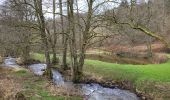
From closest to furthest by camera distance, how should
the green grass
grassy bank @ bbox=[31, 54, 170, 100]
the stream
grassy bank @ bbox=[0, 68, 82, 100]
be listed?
grassy bank @ bbox=[0, 68, 82, 100] → grassy bank @ bbox=[31, 54, 170, 100] → the stream → the green grass

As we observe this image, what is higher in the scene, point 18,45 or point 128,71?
point 18,45

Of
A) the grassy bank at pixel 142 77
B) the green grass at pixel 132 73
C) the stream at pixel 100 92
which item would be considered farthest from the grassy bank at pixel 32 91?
the green grass at pixel 132 73

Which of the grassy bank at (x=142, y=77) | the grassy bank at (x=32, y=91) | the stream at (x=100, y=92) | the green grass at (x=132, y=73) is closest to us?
the grassy bank at (x=32, y=91)

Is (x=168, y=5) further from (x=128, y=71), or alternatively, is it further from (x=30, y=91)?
(x=30, y=91)

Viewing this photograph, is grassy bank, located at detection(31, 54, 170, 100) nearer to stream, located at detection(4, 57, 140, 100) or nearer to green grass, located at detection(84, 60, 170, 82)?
green grass, located at detection(84, 60, 170, 82)

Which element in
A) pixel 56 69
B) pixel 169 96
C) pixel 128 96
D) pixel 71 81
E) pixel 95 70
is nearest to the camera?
pixel 169 96

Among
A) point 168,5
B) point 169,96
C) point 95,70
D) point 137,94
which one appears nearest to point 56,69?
point 95,70

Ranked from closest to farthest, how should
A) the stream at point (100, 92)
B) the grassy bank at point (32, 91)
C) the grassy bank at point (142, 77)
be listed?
the grassy bank at point (32, 91) < the grassy bank at point (142, 77) < the stream at point (100, 92)

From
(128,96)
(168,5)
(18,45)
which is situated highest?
(168,5)

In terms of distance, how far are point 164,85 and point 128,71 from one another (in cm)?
635

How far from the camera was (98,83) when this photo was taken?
1046 inches

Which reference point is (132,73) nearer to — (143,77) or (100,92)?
(143,77)

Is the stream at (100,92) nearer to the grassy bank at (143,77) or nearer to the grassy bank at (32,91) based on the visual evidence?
the grassy bank at (143,77)

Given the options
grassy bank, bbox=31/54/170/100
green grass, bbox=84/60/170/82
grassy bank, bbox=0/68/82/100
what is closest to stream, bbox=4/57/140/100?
grassy bank, bbox=31/54/170/100
